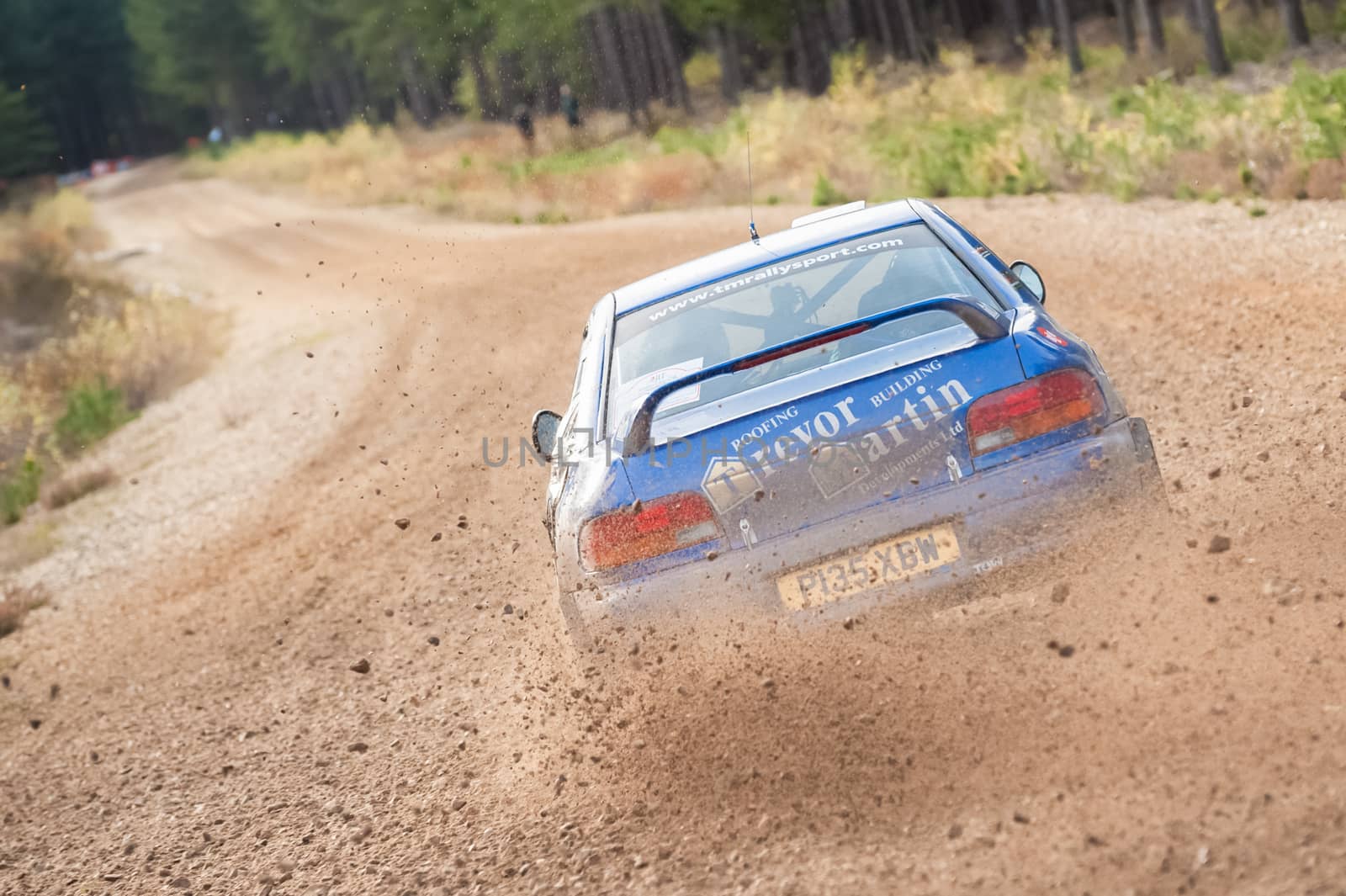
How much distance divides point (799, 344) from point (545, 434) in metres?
1.41

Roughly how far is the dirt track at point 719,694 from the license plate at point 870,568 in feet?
0.55

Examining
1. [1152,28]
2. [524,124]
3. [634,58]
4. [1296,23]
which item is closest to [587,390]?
[1296,23]

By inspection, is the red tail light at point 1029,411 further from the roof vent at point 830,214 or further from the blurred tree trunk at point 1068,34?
the blurred tree trunk at point 1068,34

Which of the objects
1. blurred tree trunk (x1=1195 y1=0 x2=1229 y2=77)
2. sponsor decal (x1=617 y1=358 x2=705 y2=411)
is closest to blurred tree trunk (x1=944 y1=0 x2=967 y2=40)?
blurred tree trunk (x1=1195 y1=0 x2=1229 y2=77)

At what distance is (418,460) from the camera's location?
1158 cm

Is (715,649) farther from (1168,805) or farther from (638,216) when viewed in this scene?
(638,216)

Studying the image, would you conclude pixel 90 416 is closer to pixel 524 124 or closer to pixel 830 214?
pixel 830 214

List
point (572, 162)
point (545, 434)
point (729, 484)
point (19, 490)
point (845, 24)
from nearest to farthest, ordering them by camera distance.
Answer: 1. point (729, 484)
2. point (545, 434)
3. point (19, 490)
4. point (572, 162)
5. point (845, 24)

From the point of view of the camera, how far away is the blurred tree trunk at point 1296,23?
82.7 feet

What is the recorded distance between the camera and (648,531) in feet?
15.2

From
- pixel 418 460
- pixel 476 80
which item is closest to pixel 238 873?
pixel 418 460

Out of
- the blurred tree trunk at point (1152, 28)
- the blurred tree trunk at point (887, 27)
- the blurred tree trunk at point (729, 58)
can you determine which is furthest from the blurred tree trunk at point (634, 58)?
the blurred tree trunk at point (1152, 28)

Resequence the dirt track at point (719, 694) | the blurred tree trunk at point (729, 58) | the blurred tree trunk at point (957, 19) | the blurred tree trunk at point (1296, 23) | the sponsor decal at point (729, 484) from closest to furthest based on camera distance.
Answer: the dirt track at point (719, 694)
the sponsor decal at point (729, 484)
the blurred tree trunk at point (1296, 23)
the blurred tree trunk at point (957, 19)
the blurred tree trunk at point (729, 58)

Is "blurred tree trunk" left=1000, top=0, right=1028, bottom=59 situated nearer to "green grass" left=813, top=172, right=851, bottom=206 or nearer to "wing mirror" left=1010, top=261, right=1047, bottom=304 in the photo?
"green grass" left=813, top=172, right=851, bottom=206
